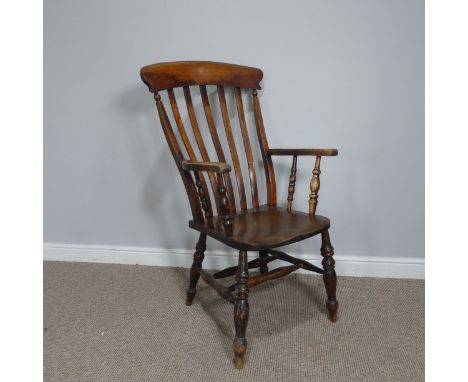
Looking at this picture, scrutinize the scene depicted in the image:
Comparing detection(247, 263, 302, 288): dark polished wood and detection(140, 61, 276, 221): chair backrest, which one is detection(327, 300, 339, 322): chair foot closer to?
detection(247, 263, 302, 288): dark polished wood

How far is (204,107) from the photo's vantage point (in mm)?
1464

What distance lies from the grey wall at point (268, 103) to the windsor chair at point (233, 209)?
26 centimetres

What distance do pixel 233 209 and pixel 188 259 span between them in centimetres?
57

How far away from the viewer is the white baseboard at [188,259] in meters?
1.71

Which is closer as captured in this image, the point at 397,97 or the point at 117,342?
the point at 117,342

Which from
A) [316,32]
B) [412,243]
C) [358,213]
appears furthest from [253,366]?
[316,32]

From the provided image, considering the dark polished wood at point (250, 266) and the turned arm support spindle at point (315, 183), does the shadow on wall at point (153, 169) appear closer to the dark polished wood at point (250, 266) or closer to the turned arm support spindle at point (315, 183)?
the dark polished wood at point (250, 266)

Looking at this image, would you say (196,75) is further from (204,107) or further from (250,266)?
(250,266)

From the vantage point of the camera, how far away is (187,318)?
141 cm

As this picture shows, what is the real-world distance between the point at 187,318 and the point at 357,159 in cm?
107

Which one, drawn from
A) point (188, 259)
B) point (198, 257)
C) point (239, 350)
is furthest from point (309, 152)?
point (188, 259)

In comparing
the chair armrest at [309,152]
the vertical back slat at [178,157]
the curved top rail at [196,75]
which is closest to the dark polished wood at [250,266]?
the vertical back slat at [178,157]

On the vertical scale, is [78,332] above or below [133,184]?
below

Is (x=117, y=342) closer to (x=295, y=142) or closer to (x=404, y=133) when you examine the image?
(x=295, y=142)
